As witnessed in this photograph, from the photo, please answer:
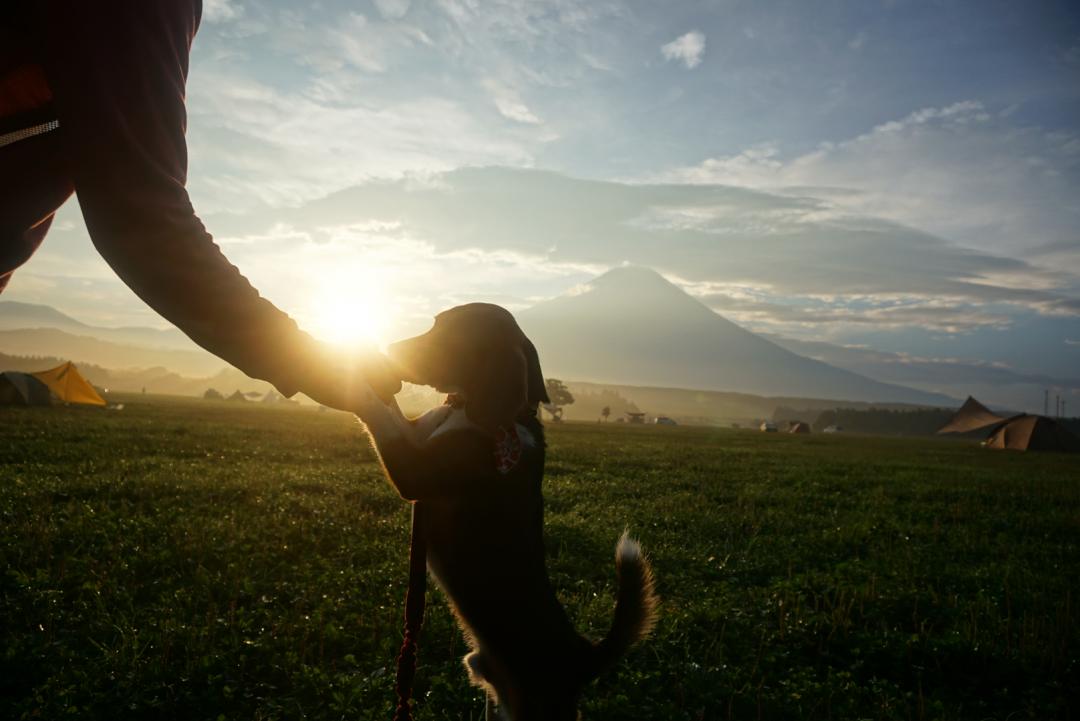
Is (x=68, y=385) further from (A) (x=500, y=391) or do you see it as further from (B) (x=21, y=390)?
(A) (x=500, y=391)

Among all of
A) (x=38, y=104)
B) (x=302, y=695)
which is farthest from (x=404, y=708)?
(x=302, y=695)

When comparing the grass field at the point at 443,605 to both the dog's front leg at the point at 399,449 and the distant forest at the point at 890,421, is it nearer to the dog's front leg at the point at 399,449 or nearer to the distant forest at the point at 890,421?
the dog's front leg at the point at 399,449

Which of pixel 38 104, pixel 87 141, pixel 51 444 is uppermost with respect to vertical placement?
pixel 38 104

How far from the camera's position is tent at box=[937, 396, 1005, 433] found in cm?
7164

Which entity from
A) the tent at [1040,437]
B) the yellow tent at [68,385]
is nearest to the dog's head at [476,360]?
the yellow tent at [68,385]

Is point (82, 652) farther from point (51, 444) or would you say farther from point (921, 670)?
point (51, 444)

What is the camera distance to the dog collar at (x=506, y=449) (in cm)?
254

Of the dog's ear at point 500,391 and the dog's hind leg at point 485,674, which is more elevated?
the dog's ear at point 500,391

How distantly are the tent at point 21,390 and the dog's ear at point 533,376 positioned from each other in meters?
37.0

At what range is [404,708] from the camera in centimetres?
238

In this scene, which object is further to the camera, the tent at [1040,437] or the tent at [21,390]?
the tent at [1040,437]

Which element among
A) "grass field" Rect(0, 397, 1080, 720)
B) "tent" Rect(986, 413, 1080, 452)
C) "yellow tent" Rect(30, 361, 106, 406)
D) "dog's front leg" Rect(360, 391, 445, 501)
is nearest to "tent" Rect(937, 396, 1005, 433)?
"tent" Rect(986, 413, 1080, 452)

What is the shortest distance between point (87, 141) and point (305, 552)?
7.03m

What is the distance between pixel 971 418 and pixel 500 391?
88767 mm
